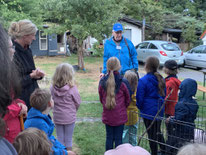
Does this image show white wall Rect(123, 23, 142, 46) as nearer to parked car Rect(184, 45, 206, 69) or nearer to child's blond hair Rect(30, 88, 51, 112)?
parked car Rect(184, 45, 206, 69)

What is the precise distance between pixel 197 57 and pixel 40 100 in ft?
45.8

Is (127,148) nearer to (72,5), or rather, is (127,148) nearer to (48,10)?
(72,5)

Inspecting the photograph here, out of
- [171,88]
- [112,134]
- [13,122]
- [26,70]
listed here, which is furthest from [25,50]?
[171,88]

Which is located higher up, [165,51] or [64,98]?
[165,51]

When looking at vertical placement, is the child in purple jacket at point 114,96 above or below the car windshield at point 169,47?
below

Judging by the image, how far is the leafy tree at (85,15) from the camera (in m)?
11.9

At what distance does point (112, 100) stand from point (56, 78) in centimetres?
93

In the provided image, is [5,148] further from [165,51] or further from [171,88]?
[165,51]

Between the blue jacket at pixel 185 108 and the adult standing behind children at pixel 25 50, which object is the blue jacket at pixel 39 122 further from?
the blue jacket at pixel 185 108

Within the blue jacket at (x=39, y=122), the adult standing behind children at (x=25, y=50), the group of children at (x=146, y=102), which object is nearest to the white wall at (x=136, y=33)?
the group of children at (x=146, y=102)

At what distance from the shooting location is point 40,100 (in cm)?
263

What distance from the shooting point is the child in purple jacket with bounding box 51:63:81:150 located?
3443 millimetres

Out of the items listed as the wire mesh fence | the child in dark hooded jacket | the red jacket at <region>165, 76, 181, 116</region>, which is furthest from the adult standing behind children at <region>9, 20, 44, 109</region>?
the red jacket at <region>165, 76, 181, 116</region>

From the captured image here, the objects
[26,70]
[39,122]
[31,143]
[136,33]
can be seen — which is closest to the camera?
[31,143]
